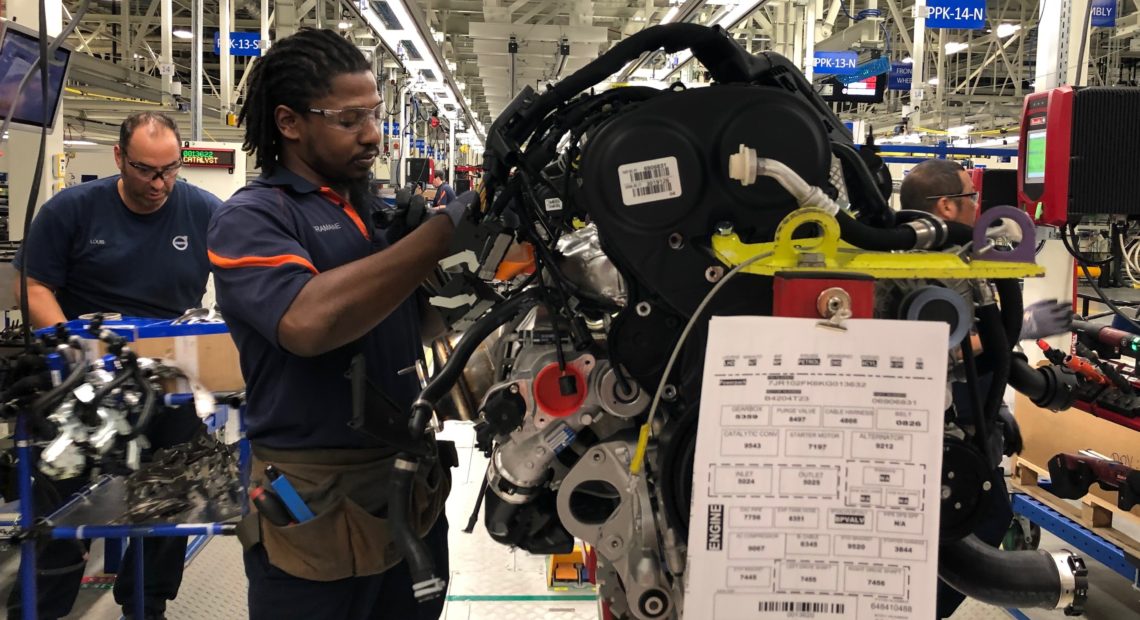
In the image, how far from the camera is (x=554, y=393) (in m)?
1.14

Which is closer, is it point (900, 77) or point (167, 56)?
point (167, 56)

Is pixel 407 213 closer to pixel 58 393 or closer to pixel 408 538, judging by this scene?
pixel 408 538

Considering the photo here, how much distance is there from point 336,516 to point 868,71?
6904 mm

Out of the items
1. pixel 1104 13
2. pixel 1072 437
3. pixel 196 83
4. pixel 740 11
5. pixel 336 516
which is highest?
pixel 1104 13

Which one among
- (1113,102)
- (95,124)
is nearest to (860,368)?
(1113,102)

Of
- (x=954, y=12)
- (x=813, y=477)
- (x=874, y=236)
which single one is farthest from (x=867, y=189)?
(x=954, y=12)

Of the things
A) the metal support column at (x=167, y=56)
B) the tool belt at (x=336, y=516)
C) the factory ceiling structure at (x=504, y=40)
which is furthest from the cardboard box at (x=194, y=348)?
the metal support column at (x=167, y=56)

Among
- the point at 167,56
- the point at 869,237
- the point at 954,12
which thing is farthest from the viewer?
the point at 954,12

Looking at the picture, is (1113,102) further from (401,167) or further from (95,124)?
(95,124)

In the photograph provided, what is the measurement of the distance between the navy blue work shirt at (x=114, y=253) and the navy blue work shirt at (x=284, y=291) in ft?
5.84

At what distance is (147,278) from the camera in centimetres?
307

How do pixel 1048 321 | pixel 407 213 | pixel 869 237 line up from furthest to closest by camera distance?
pixel 1048 321, pixel 407 213, pixel 869 237

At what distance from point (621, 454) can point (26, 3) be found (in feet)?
11.0

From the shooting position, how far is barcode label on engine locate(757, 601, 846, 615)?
875 mm
